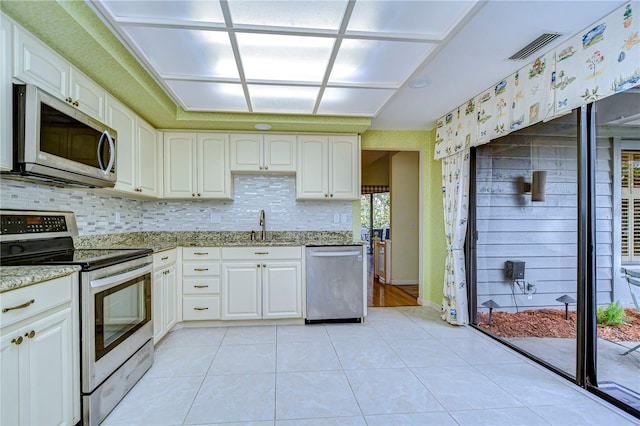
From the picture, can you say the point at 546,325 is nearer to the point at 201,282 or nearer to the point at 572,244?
the point at 572,244

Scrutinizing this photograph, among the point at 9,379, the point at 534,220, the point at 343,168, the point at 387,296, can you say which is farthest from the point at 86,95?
the point at 387,296

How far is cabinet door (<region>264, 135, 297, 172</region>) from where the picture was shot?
3607 millimetres

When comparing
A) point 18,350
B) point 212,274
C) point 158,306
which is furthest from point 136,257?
point 212,274

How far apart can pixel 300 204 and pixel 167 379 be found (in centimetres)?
229

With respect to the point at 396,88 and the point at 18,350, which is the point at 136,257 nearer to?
the point at 18,350

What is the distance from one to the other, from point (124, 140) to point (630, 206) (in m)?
3.78

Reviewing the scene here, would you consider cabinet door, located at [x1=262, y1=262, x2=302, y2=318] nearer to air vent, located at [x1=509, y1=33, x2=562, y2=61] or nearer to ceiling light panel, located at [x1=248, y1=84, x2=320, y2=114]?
ceiling light panel, located at [x1=248, y1=84, x2=320, y2=114]

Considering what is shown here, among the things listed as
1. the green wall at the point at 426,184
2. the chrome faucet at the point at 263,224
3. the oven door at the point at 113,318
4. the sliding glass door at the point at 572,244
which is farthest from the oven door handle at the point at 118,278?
the sliding glass door at the point at 572,244

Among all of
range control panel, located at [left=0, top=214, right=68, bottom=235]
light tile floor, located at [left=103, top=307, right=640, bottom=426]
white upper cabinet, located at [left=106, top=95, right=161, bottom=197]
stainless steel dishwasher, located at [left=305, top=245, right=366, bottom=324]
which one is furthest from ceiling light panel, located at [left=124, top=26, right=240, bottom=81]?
light tile floor, located at [left=103, top=307, right=640, bottom=426]

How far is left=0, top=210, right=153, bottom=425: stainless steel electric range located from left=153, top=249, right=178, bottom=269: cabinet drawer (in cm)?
30

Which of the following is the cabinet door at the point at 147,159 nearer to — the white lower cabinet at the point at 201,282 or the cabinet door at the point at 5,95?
the white lower cabinet at the point at 201,282

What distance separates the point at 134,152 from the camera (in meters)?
2.90

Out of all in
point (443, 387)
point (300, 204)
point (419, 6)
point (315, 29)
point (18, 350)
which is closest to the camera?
point (18, 350)

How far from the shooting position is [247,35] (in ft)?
6.29
